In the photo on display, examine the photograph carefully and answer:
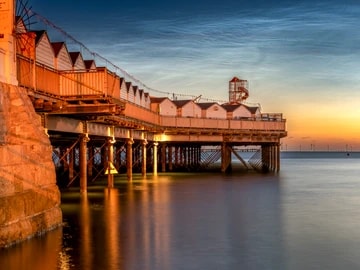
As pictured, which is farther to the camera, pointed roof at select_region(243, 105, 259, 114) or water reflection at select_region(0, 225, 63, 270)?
pointed roof at select_region(243, 105, 259, 114)

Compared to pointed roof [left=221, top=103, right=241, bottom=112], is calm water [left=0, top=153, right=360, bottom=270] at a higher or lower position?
lower

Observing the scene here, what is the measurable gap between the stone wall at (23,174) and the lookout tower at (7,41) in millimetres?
907

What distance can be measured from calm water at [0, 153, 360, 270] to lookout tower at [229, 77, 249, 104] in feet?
174

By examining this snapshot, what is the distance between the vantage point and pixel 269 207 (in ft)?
97.8

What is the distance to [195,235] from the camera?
20.0 m

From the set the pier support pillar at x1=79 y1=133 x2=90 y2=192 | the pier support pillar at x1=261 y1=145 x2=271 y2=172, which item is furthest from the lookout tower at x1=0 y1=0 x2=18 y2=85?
the pier support pillar at x1=261 y1=145 x2=271 y2=172

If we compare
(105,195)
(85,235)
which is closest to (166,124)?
(105,195)

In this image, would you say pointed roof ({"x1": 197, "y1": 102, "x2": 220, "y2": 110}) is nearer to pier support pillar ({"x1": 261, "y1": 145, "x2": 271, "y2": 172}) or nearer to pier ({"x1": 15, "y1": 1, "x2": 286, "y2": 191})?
pier ({"x1": 15, "y1": 1, "x2": 286, "y2": 191})

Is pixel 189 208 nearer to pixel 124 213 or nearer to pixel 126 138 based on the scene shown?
pixel 124 213

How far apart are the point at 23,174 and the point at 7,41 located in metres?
5.47

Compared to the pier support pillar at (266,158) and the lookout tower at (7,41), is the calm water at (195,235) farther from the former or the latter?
the pier support pillar at (266,158)

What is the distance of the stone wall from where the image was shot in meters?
16.2

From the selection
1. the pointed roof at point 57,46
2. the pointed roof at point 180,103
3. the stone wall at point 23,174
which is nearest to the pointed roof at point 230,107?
the pointed roof at point 180,103

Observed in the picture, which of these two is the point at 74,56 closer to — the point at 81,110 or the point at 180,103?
the point at 81,110
